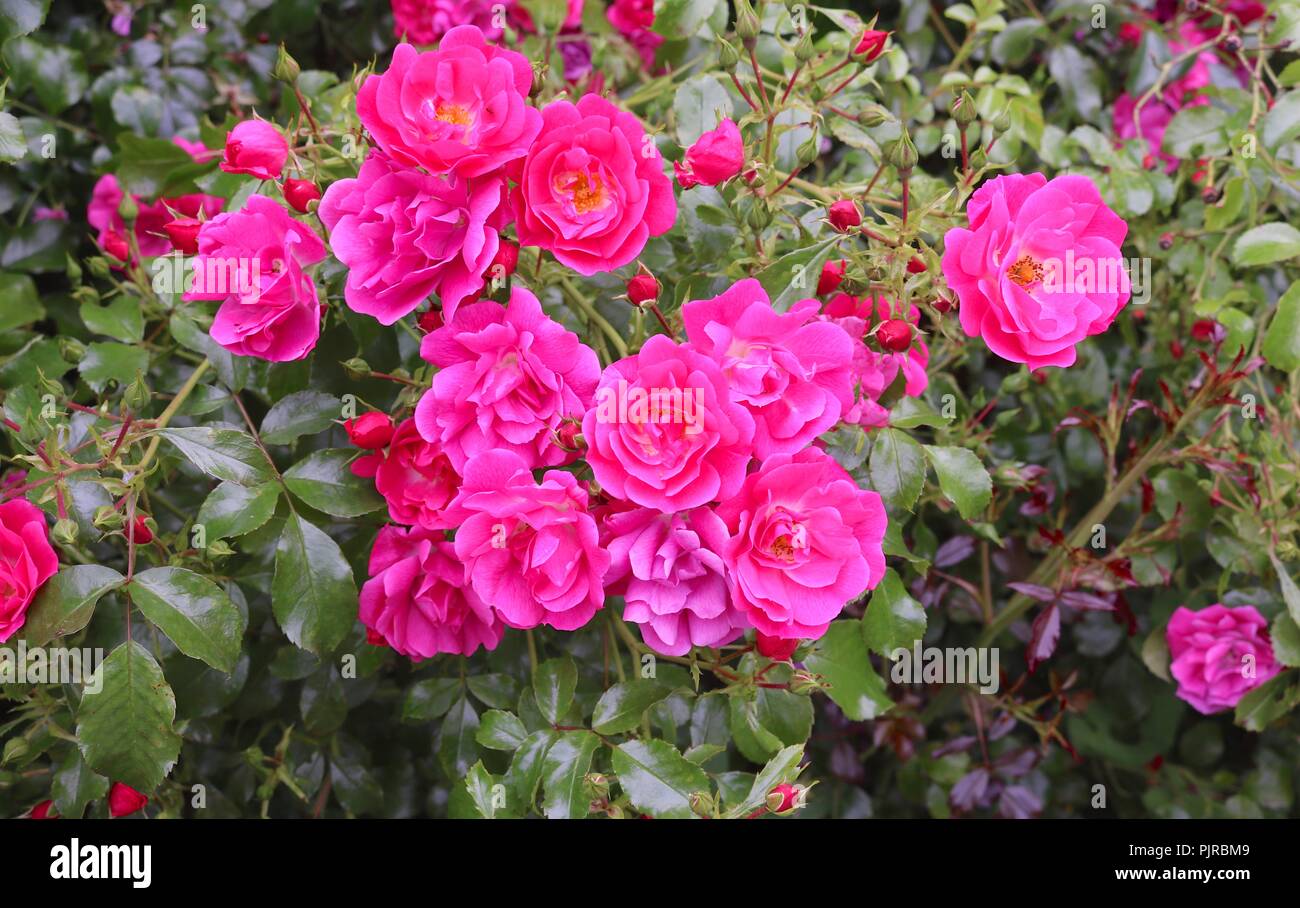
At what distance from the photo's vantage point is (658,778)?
94cm

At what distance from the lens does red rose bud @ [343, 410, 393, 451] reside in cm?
93

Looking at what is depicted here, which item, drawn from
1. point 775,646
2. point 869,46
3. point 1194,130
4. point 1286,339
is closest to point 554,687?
point 775,646

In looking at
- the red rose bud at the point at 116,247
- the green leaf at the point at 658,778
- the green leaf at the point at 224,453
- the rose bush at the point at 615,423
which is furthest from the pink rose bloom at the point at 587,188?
the red rose bud at the point at 116,247

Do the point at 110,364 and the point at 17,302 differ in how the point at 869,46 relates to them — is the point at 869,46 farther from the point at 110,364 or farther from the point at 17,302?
the point at 17,302

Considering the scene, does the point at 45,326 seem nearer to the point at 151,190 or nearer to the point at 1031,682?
the point at 151,190

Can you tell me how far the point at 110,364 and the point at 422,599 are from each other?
47 centimetres

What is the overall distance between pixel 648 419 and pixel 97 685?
21.9 inches

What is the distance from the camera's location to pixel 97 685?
924 millimetres

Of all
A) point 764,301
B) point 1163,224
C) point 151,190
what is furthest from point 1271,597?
point 151,190

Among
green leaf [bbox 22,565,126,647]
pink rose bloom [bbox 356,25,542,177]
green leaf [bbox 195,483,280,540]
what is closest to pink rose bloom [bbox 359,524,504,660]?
green leaf [bbox 195,483,280,540]

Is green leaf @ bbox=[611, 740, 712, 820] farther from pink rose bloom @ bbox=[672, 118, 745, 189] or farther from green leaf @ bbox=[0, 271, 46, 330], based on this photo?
green leaf @ bbox=[0, 271, 46, 330]

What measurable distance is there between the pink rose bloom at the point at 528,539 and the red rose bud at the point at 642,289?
Result: 0.18 metres

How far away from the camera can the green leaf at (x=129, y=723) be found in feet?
2.98

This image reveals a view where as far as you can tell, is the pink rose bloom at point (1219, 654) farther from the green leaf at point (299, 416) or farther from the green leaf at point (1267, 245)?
the green leaf at point (299, 416)
